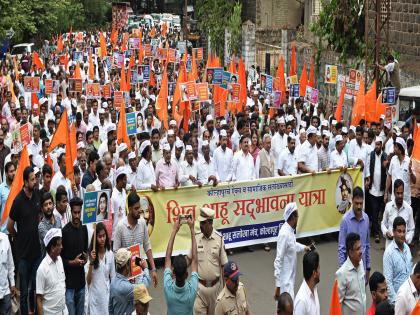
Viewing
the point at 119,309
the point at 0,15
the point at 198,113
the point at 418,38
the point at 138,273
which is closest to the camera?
the point at 119,309

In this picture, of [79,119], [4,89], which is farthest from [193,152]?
[4,89]

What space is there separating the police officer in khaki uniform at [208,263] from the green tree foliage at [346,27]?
16.2 metres

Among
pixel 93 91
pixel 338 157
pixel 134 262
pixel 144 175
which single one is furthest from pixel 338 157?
pixel 93 91

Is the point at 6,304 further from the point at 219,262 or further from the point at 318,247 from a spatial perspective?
the point at 318,247

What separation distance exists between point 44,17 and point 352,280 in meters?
27.4

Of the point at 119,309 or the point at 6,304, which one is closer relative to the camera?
the point at 119,309

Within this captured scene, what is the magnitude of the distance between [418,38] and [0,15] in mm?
11588

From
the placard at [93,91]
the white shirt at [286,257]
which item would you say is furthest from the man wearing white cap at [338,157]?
the placard at [93,91]

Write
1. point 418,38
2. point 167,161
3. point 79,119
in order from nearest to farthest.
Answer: point 167,161
point 79,119
point 418,38

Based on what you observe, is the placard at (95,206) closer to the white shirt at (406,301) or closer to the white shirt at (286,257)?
the white shirt at (286,257)

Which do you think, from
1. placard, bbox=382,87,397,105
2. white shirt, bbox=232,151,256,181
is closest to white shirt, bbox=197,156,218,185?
white shirt, bbox=232,151,256,181

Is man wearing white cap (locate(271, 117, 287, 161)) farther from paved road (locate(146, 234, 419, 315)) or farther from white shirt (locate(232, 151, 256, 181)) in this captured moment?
paved road (locate(146, 234, 419, 315))

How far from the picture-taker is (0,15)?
25125 millimetres

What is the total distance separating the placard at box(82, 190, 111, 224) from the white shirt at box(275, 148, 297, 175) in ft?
14.5
